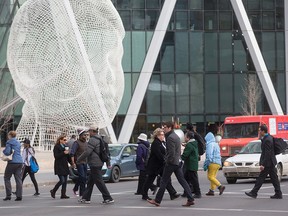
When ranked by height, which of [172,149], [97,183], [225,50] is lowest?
[97,183]

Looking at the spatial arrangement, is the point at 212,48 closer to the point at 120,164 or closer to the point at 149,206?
the point at 120,164

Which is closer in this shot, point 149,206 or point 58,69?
point 149,206

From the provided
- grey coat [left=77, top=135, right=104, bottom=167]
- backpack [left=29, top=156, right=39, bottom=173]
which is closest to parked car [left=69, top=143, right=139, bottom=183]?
backpack [left=29, top=156, right=39, bottom=173]

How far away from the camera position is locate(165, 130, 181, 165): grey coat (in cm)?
1703

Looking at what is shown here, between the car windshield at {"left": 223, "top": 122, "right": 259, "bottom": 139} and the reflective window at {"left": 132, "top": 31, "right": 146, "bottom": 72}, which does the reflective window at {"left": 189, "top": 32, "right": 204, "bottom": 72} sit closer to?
the reflective window at {"left": 132, "top": 31, "right": 146, "bottom": 72}

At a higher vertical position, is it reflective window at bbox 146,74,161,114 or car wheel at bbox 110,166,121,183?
reflective window at bbox 146,74,161,114

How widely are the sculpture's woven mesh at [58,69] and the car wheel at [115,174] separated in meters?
10.6

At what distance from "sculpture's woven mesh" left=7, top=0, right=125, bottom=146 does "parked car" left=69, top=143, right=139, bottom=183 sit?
9449mm

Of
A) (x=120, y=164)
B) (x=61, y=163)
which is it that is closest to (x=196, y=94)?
(x=120, y=164)

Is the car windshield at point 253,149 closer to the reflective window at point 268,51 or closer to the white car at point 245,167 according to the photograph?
the white car at point 245,167

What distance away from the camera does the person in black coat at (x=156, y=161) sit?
727 inches

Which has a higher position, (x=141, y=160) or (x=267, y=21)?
(x=267, y=21)

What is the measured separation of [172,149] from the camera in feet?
56.0

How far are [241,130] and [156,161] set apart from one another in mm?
18383
